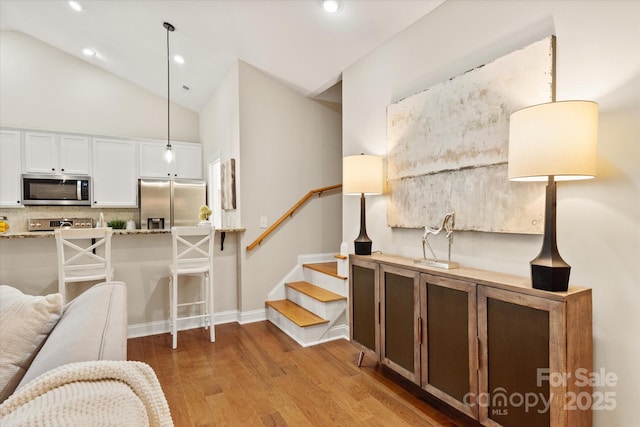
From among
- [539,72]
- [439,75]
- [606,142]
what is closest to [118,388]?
[606,142]

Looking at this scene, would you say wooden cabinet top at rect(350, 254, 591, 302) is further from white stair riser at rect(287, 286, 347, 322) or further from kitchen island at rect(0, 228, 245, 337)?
kitchen island at rect(0, 228, 245, 337)

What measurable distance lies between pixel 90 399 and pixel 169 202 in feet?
17.6

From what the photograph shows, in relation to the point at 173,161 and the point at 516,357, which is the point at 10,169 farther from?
the point at 516,357

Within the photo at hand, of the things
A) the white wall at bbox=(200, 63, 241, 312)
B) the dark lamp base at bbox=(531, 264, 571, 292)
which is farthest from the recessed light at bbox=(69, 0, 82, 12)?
the dark lamp base at bbox=(531, 264, 571, 292)

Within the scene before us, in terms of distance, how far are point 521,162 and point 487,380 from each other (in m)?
1.12

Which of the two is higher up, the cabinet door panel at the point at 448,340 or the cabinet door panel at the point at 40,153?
the cabinet door panel at the point at 40,153

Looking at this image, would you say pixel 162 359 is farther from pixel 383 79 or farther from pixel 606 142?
pixel 606 142

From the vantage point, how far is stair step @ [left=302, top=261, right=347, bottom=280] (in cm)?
365

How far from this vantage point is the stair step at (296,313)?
3260 millimetres

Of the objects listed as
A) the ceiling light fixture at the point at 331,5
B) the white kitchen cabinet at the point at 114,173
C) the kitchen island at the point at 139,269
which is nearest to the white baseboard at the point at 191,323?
the kitchen island at the point at 139,269

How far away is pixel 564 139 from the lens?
4.72 feet

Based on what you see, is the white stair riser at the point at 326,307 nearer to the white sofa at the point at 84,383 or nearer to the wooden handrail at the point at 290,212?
the wooden handrail at the point at 290,212

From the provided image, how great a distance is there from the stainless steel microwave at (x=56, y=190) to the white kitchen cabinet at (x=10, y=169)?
10cm

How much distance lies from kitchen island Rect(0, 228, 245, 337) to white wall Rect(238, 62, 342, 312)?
211mm
